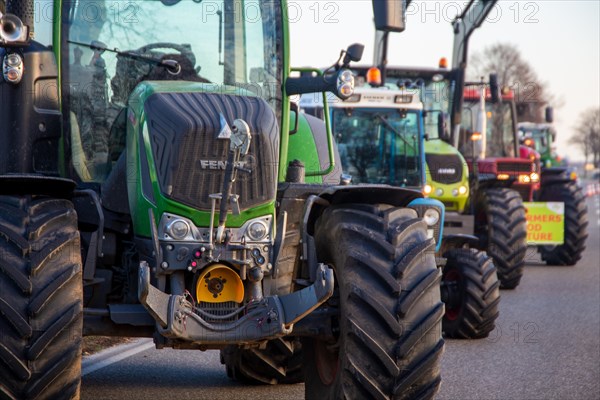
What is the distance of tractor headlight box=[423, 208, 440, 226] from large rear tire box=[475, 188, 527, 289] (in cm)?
452

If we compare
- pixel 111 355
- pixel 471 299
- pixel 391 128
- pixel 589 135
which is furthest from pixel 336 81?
pixel 589 135

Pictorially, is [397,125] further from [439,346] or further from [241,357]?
[439,346]

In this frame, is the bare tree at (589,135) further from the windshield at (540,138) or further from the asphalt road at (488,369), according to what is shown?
the asphalt road at (488,369)

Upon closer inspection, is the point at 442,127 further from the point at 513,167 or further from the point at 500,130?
the point at 500,130

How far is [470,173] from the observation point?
19.9 meters

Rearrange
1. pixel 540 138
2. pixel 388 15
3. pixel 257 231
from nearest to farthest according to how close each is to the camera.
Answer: pixel 388 15 → pixel 257 231 → pixel 540 138

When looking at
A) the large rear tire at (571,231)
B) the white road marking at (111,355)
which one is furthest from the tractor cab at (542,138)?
the white road marking at (111,355)

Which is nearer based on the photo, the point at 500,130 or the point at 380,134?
the point at 380,134

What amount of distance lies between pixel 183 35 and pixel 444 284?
5.59 meters

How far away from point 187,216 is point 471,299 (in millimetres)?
5974

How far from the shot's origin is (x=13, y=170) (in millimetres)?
7410

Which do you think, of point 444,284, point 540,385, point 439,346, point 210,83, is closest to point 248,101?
point 210,83

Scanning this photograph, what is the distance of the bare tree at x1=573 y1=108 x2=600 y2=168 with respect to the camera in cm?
13325

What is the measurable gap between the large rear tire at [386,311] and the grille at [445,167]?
474 inches
